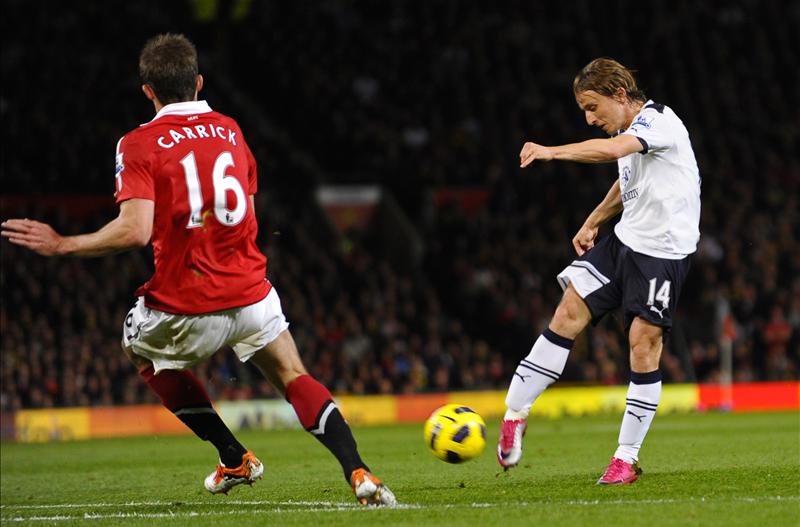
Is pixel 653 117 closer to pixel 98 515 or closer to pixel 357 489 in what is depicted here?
pixel 357 489

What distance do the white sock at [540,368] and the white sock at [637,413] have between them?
17.2 inches

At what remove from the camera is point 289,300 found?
20.9m

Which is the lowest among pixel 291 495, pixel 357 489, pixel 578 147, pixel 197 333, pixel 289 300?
pixel 289 300

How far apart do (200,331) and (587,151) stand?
2113 millimetres

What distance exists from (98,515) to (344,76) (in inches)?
810

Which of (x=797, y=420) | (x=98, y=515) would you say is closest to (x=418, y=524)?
(x=98, y=515)

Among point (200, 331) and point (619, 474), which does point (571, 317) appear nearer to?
point (619, 474)

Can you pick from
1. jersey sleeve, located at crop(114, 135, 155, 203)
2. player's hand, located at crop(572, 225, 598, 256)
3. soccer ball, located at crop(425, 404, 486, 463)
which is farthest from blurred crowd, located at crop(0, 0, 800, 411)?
jersey sleeve, located at crop(114, 135, 155, 203)

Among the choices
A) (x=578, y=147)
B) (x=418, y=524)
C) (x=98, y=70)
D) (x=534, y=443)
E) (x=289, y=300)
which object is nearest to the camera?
(x=418, y=524)

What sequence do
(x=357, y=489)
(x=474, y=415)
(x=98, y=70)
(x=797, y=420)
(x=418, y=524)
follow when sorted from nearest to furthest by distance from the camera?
(x=418, y=524), (x=357, y=489), (x=474, y=415), (x=797, y=420), (x=98, y=70)

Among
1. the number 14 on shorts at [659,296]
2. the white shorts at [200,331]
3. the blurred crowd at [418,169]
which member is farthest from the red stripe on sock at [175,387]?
the blurred crowd at [418,169]

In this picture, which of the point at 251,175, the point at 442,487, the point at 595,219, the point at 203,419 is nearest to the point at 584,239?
the point at 595,219

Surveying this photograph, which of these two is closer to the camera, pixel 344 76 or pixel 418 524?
pixel 418 524

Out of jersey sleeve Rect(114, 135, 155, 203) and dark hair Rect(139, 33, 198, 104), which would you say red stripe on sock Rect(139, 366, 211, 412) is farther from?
dark hair Rect(139, 33, 198, 104)
